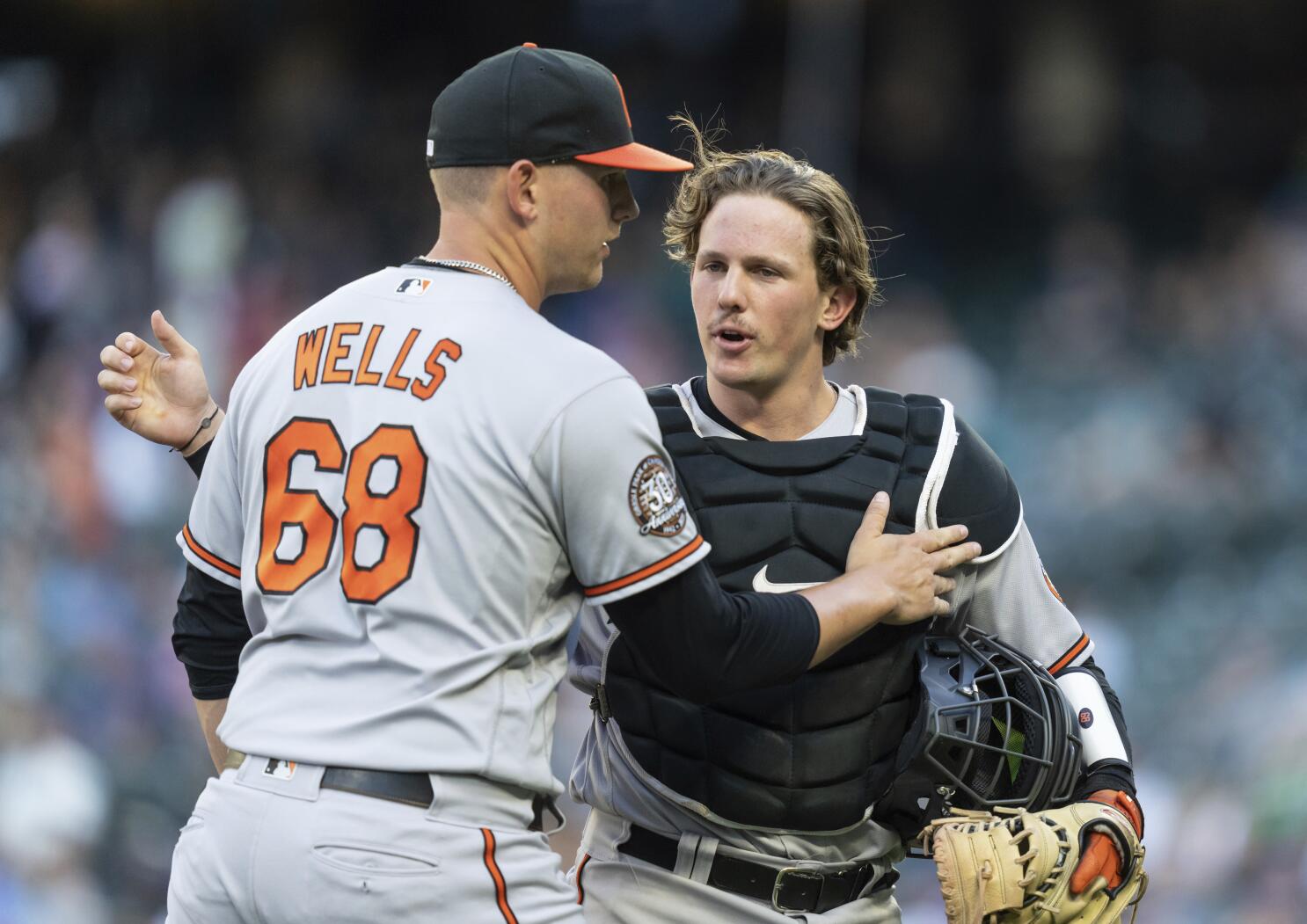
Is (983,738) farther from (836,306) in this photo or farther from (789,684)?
(836,306)

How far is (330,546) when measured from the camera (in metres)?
2.32

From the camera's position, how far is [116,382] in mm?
2822

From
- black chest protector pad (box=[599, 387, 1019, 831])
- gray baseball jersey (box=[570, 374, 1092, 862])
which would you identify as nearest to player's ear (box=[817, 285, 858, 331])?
gray baseball jersey (box=[570, 374, 1092, 862])

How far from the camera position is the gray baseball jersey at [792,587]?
291cm

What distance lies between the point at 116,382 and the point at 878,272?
253 inches

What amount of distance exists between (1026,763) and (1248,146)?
21.6ft

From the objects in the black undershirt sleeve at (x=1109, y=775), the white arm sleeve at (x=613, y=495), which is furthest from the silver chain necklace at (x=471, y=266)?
the black undershirt sleeve at (x=1109, y=775)

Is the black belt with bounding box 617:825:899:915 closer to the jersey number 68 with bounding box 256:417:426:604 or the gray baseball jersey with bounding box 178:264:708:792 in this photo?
the gray baseball jersey with bounding box 178:264:708:792

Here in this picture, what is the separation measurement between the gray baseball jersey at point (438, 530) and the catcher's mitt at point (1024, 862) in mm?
820

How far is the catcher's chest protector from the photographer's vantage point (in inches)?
112

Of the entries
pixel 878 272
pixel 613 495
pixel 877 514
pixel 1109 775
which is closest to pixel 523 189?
pixel 613 495

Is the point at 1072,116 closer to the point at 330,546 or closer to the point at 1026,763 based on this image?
the point at 1026,763

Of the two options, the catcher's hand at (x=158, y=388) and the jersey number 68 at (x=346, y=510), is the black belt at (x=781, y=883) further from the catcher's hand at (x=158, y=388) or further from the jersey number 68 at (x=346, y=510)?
the catcher's hand at (x=158, y=388)

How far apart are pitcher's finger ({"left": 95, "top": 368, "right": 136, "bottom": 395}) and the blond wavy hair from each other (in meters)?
1.15
